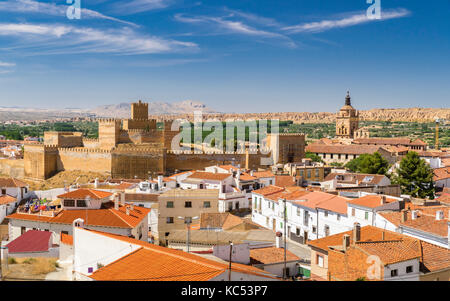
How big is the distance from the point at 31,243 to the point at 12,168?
65.9 ft

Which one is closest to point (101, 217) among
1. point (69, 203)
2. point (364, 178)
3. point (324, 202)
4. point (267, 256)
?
point (69, 203)

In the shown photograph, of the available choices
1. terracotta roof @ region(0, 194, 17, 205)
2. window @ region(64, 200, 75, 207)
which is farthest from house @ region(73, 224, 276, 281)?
terracotta roof @ region(0, 194, 17, 205)

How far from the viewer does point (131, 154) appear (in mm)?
23359

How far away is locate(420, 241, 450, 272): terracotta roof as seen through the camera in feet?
23.1

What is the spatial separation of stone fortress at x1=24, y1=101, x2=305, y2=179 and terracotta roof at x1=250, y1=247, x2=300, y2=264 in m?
14.8

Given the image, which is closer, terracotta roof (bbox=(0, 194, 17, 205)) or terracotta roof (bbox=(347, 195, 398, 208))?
terracotta roof (bbox=(347, 195, 398, 208))

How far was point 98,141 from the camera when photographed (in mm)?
27156

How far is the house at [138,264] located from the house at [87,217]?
431 cm

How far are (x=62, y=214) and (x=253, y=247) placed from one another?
5.16m

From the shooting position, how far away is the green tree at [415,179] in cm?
1839

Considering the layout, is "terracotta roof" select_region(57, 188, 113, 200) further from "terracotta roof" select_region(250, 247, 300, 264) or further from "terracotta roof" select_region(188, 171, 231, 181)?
"terracotta roof" select_region(188, 171, 231, 181)

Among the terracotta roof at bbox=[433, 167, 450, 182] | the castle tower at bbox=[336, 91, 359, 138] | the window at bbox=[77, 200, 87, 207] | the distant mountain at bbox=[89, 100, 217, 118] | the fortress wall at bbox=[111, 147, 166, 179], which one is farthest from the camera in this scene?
the distant mountain at bbox=[89, 100, 217, 118]

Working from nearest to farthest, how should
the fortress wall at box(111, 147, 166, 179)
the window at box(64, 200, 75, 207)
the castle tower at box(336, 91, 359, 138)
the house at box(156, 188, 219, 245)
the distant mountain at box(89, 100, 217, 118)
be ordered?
the window at box(64, 200, 75, 207) < the house at box(156, 188, 219, 245) < the fortress wall at box(111, 147, 166, 179) < the castle tower at box(336, 91, 359, 138) < the distant mountain at box(89, 100, 217, 118)
